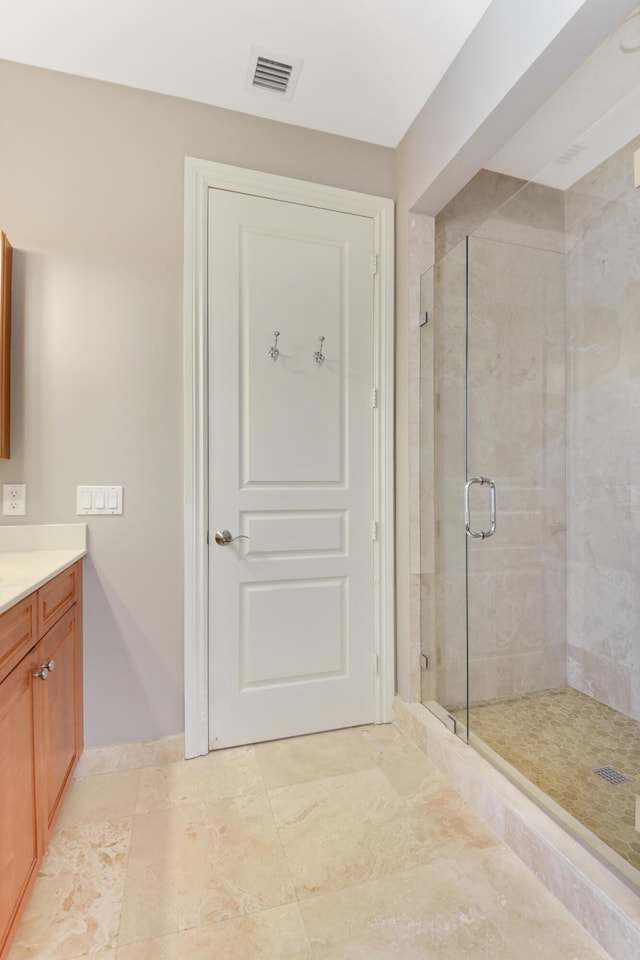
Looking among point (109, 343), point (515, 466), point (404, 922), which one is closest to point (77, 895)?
point (404, 922)

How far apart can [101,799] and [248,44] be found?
112 inches

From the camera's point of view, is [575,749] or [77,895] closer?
[77,895]

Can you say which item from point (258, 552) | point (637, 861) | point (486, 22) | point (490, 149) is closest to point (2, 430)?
point (258, 552)

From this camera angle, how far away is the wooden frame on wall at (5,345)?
5.62ft

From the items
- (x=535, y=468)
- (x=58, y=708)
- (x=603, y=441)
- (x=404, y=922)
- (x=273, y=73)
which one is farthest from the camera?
(x=535, y=468)

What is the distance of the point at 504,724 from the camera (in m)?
1.97

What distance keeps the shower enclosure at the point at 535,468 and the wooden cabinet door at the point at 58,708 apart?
146 centimetres

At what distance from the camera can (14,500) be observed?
5.87 ft

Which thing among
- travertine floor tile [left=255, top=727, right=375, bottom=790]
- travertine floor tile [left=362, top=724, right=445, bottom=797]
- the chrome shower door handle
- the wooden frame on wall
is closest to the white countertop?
the wooden frame on wall

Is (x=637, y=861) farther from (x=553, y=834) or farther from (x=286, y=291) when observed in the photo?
(x=286, y=291)

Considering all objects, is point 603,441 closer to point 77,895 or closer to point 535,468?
point 535,468

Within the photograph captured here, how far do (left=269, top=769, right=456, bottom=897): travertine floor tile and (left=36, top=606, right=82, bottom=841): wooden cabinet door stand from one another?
0.72 meters

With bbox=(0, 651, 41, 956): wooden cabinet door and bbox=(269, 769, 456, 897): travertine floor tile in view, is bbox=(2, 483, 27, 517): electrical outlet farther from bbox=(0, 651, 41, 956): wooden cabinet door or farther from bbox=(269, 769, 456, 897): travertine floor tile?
bbox=(269, 769, 456, 897): travertine floor tile

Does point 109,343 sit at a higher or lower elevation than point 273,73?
lower
